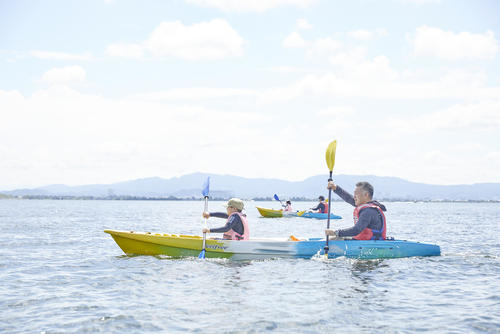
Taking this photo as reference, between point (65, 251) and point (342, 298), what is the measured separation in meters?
11.4

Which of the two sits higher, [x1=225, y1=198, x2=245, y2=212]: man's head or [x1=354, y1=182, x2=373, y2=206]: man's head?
[x1=354, y1=182, x2=373, y2=206]: man's head

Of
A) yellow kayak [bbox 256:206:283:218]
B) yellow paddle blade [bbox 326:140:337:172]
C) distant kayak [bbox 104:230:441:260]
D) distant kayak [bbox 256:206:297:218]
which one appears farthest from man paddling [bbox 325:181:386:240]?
yellow kayak [bbox 256:206:283:218]

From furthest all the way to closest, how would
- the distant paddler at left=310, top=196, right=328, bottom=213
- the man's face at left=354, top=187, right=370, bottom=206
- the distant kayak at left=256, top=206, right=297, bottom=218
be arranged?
the distant kayak at left=256, top=206, right=297, bottom=218 → the distant paddler at left=310, top=196, right=328, bottom=213 → the man's face at left=354, top=187, right=370, bottom=206

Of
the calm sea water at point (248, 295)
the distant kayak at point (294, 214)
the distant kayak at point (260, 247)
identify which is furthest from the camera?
the distant kayak at point (294, 214)

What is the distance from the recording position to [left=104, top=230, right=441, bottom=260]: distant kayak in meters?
13.2

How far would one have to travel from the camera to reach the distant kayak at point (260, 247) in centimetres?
1318

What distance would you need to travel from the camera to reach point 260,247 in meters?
13.3

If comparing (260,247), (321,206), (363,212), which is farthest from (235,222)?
(321,206)

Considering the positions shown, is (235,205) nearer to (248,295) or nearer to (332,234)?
(332,234)

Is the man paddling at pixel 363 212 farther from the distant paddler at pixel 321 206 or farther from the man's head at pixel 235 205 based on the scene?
the distant paddler at pixel 321 206

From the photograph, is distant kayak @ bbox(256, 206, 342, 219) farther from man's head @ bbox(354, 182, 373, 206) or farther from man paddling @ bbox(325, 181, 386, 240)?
man's head @ bbox(354, 182, 373, 206)

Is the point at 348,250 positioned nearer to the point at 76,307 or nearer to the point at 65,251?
the point at 76,307

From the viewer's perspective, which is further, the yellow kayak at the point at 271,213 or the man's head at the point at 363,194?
the yellow kayak at the point at 271,213

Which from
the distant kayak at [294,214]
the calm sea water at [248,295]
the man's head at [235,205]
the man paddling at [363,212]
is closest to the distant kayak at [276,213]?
the distant kayak at [294,214]
